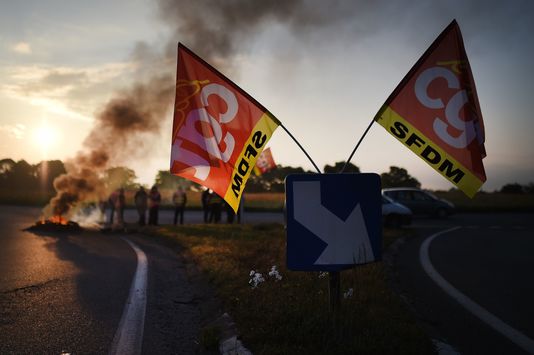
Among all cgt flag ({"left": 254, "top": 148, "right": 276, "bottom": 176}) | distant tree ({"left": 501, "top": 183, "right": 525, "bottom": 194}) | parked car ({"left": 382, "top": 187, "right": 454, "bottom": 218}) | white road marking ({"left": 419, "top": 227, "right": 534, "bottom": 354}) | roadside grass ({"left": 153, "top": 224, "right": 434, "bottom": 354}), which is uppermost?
distant tree ({"left": 501, "top": 183, "right": 525, "bottom": 194})

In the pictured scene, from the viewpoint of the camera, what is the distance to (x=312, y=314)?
157 inches

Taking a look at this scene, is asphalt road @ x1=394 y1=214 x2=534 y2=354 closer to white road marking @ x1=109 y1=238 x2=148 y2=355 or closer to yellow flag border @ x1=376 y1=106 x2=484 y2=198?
yellow flag border @ x1=376 y1=106 x2=484 y2=198

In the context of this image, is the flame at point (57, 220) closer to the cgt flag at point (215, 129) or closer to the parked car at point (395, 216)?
the parked car at point (395, 216)

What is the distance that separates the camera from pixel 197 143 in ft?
13.9

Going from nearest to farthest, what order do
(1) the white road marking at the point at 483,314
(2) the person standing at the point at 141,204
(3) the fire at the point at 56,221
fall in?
1. (1) the white road marking at the point at 483,314
2. (3) the fire at the point at 56,221
3. (2) the person standing at the point at 141,204

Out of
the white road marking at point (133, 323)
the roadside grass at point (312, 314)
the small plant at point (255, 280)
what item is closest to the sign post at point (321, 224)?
the roadside grass at point (312, 314)

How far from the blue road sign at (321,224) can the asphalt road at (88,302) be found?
1.24 m

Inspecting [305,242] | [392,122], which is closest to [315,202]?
[305,242]

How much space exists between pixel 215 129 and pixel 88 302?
8.48 ft

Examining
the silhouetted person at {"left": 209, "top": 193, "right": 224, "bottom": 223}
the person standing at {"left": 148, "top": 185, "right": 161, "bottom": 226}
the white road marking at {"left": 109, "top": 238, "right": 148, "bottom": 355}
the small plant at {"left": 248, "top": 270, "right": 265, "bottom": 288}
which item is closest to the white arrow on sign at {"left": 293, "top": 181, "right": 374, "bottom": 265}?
the white road marking at {"left": 109, "top": 238, "right": 148, "bottom": 355}

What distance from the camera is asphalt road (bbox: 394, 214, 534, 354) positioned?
4.05m

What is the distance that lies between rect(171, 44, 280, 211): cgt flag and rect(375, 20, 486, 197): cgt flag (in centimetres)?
117

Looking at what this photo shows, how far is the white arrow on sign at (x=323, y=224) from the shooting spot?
3.49 m

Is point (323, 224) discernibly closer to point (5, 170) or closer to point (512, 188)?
point (512, 188)
